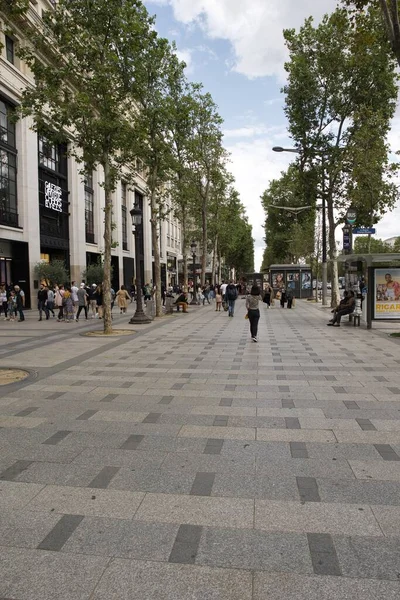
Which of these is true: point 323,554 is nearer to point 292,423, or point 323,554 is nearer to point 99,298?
point 292,423

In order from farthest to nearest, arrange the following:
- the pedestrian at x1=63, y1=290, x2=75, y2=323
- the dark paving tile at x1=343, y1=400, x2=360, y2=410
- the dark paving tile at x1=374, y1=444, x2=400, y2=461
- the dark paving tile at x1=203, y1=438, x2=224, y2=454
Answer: the pedestrian at x1=63, y1=290, x2=75, y2=323 → the dark paving tile at x1=343, y1=400, x2=360, y2=410 → the dark paving tile at x1=203, y1=438, x2=224, y2=454 → the dark paving tile at x1=374, y1=444, x2=400, y2=461

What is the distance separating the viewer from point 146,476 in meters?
3.94

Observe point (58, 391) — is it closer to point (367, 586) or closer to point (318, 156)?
point (367, 586)

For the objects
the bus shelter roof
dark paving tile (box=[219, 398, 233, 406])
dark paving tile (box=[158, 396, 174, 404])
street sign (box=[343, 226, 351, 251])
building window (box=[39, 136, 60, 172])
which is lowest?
dark paving tile (box=[219, 398, 233, 406])

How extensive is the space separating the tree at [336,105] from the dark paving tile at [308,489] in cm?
1887

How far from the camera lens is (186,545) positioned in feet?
9.53

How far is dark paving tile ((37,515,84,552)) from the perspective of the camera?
290cm

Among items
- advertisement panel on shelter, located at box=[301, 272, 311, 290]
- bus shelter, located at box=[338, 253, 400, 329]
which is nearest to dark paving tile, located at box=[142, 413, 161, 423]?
bus shelter, located at box=[338, 253, 400, 329]

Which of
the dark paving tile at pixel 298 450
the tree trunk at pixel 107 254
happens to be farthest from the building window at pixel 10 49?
the dark paving tile at pixel 298 450

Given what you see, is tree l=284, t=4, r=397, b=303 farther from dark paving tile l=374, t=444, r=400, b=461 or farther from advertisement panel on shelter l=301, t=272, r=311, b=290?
dark paving tile l=374, t=444, r=400, b=461

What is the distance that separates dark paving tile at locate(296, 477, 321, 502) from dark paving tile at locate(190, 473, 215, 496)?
0.72m

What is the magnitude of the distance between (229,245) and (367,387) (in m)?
52.2

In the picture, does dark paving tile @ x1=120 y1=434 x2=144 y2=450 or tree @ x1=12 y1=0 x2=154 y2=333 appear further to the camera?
tree @ x1=12 y1=0 x2=154 y2=333

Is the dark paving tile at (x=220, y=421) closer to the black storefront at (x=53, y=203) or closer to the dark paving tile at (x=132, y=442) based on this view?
the dark paving tile at (x=132, y=442)
